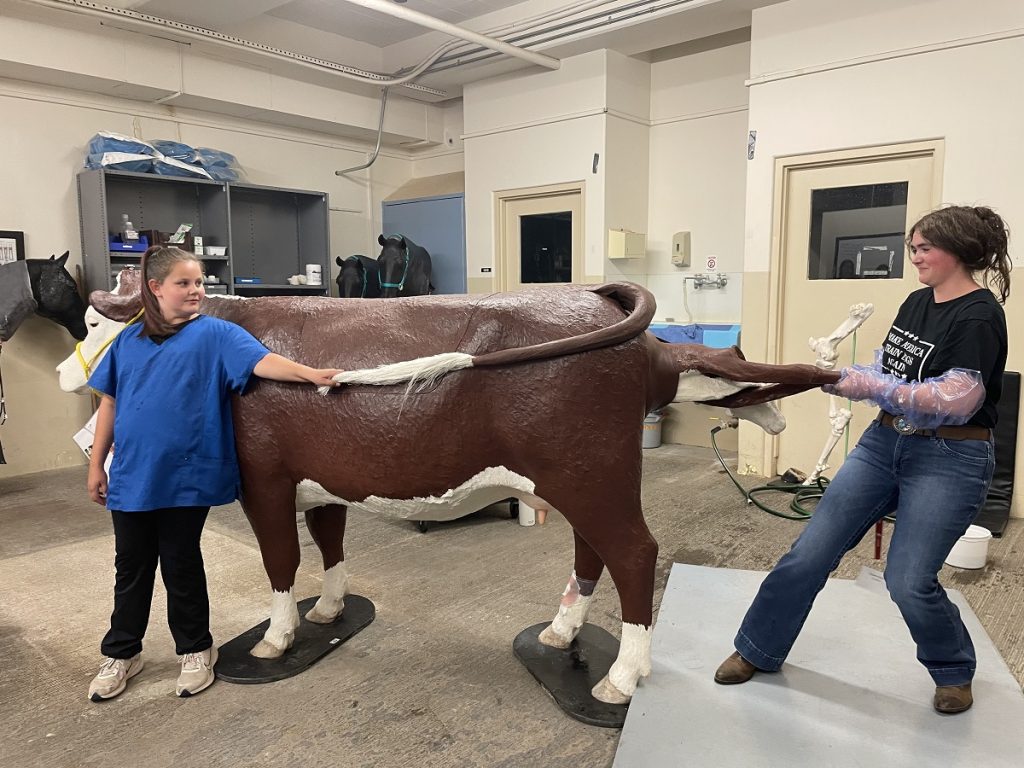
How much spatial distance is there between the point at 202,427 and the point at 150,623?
1.05 m

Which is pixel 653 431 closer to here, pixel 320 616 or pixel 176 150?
pixel 320 616

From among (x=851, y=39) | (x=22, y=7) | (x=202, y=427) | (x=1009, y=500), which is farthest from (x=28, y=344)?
(x=1009, y=500)

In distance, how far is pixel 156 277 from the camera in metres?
1.99

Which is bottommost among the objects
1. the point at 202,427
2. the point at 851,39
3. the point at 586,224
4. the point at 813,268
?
the point at 202,427

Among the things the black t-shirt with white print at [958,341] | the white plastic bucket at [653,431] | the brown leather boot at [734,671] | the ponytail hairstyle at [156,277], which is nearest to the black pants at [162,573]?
the ponytail hairstyle at [156,277]

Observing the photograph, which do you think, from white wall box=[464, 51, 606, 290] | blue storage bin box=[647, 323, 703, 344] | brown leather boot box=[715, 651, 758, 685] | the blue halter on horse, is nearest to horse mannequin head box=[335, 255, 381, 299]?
the blue halter on horse

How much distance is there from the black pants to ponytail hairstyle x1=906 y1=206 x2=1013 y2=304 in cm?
212

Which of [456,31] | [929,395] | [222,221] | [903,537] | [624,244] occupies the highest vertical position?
[456,31]

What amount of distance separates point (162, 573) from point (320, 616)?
2.03ft

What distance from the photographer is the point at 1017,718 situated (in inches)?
77.0

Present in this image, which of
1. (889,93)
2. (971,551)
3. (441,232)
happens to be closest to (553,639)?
(971,551)

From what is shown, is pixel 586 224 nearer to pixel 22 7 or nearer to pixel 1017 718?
pixel 22 7

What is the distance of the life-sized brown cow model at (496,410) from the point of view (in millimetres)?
1884

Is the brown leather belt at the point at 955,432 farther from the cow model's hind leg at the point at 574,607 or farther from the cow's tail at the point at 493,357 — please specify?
the cow model's hind leg at the point at 574,607
